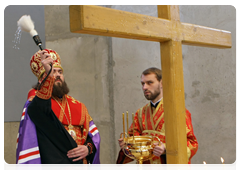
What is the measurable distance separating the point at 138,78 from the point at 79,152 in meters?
2.14

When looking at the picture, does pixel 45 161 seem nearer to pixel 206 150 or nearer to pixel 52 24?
pixel 206 150

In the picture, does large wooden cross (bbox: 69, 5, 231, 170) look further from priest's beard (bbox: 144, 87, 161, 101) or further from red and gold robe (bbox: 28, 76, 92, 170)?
red and gold robe (bbox: 28, 76, 92, 170)

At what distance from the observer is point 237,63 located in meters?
3.63

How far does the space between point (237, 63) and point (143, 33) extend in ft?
6.80

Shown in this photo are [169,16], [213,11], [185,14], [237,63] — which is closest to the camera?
[169,16]

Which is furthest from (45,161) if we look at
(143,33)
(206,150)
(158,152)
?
(206,150)

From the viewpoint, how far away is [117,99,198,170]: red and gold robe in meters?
2.76

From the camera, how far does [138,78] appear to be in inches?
186

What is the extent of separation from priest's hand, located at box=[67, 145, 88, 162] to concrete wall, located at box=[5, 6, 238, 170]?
1.78 meters

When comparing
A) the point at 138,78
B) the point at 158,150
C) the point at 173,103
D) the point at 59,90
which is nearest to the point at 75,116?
the point at 59,90

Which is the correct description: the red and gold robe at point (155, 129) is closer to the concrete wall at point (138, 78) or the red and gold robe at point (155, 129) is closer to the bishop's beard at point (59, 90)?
the bishop's beard at point (59, 90)

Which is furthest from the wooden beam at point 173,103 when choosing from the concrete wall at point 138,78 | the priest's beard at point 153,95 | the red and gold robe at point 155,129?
the concrete wall at point 138,78

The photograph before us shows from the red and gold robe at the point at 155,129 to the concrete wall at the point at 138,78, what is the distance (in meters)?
1.10

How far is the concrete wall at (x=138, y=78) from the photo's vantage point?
12.3ft
